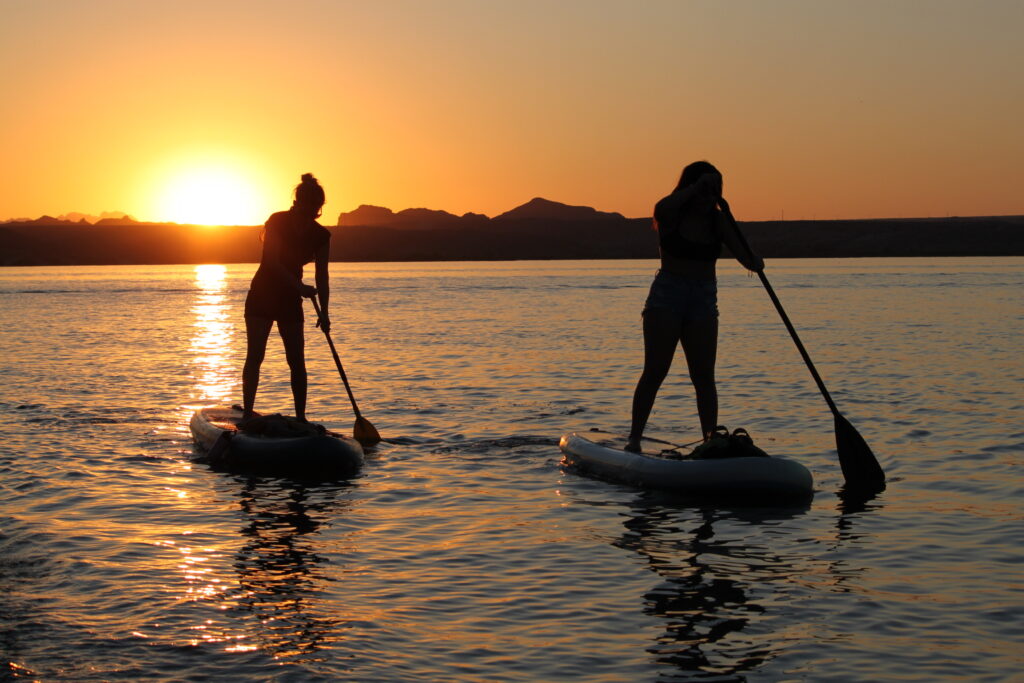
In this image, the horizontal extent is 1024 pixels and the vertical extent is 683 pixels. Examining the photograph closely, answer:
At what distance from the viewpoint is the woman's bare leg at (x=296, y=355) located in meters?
10.7

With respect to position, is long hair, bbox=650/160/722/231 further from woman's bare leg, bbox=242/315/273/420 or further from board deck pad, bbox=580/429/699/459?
woman's bare leg, bbox=242/315/273/420

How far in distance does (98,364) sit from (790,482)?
15894mm

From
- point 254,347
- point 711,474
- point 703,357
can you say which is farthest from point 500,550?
point 254,347

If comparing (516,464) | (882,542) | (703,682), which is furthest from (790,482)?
(703,682)

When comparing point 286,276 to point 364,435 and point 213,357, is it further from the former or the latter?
point 213,357

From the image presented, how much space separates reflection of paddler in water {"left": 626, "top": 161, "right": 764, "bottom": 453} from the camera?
29.5 feet

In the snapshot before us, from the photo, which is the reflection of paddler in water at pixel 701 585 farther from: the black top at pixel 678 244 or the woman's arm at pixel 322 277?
the woman's arm at pixel 322 277

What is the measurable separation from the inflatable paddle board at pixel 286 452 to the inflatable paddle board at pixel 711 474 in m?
2.17

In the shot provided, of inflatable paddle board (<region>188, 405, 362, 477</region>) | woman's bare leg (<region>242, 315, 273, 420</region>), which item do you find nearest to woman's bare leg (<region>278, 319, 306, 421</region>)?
woman's bare leg (<region>242, 315, 273, 420</region>)

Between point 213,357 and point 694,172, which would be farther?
point 213,357

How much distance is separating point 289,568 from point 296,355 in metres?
3.93

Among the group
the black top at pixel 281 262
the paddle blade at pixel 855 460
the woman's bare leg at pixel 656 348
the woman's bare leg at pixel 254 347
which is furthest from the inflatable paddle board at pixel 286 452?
the paddle blade at pixel 855 460

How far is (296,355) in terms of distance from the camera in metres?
10.8

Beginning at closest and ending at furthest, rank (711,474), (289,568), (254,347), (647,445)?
1. (289,568)
2. (711,474)
3. (647,445)
4. (254,347)
